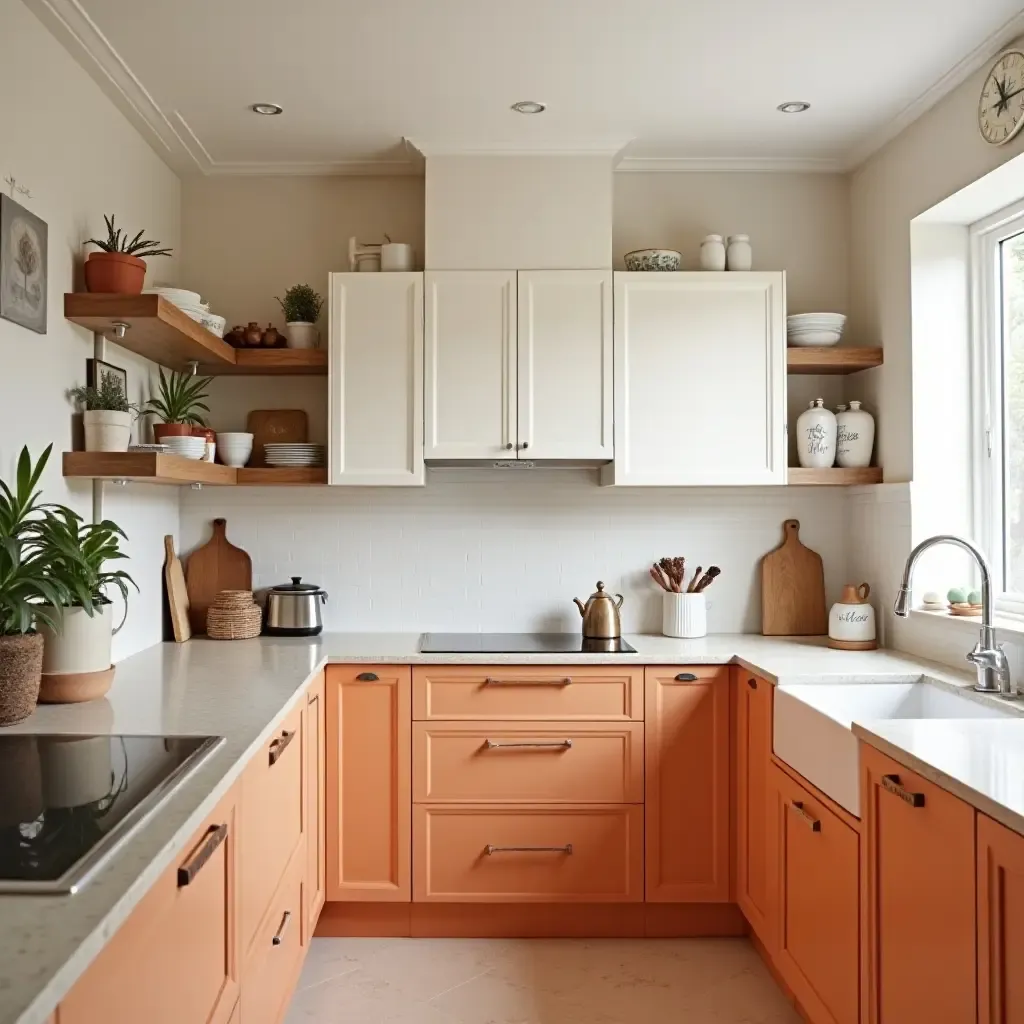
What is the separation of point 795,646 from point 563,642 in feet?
2.62

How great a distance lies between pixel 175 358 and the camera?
3178mm

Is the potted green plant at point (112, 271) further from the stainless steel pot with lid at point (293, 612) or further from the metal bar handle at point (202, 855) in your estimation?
the metal bar handle at point (202, 855)

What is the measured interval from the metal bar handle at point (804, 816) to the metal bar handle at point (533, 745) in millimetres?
792

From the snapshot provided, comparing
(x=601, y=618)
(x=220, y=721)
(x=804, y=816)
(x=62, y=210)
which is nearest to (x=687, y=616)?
(x=601, y=618)

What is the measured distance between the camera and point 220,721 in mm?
2057

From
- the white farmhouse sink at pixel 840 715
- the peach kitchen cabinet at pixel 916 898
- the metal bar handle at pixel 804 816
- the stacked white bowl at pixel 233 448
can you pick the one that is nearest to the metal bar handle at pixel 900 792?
the peach kitchen cabinet at pixel 916 898

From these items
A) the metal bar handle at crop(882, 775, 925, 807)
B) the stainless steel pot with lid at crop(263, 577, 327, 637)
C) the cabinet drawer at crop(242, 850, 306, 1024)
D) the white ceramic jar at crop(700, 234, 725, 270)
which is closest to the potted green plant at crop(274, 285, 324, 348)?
the stainless steel pot with lid at crop(263, 577, 327, 637)

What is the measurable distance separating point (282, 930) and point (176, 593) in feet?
4.58

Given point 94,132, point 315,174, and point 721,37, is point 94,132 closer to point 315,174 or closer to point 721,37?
point 315,174

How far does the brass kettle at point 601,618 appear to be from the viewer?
3.33m

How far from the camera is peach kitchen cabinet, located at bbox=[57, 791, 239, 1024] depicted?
115cm

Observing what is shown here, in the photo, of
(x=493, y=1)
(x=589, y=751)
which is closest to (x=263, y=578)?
(x=589, y=751)

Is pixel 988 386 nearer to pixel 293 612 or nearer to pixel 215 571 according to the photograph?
pixel 293 612

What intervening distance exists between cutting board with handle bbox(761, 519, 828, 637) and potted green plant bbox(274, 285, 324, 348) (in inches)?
74.7
